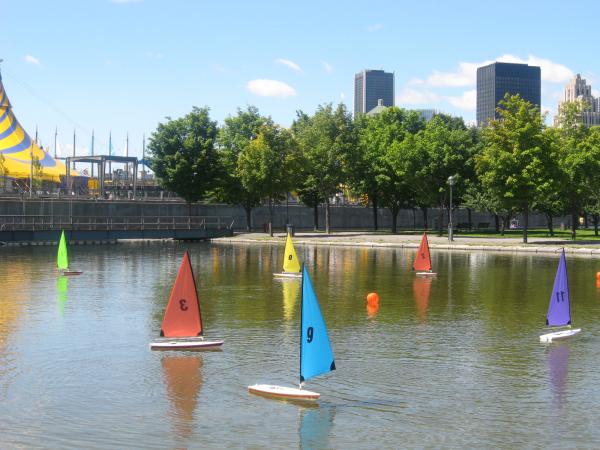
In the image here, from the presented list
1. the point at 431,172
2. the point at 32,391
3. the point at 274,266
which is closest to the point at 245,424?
the point at 32,391

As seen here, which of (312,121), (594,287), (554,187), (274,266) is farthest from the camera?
(312,121)

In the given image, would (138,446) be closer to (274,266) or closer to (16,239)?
(274,266)

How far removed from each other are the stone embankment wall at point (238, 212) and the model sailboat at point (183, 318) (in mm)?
62221

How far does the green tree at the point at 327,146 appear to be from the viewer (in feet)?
274

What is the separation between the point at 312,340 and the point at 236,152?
76.3 metres

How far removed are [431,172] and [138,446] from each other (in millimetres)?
73269

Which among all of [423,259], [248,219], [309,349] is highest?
[248,219]

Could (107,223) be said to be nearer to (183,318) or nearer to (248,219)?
(248,219)

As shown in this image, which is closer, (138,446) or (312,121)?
(138,446)

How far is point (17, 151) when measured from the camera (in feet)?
360

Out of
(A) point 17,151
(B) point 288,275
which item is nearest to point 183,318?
(B) point 288,275

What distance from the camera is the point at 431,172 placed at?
8238cm

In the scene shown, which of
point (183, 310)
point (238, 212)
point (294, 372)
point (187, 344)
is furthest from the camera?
point (238, 212)

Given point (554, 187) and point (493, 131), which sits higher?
point (493, 131)
